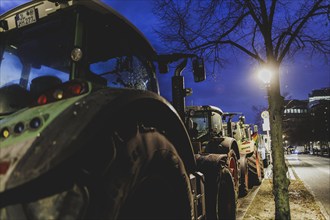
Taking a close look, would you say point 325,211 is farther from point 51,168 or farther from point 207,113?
point 51,168

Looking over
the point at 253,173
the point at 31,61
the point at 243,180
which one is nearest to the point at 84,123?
the point at 31,61

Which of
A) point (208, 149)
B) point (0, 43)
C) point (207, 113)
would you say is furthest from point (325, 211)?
point (0, 43)

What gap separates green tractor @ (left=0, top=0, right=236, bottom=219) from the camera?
5.62ft

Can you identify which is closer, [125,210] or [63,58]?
[125,210]

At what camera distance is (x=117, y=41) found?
338 cm

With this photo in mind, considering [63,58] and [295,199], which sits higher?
[63,58]

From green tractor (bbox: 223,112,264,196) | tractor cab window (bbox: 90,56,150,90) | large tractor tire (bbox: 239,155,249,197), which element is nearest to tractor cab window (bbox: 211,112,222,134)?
green tractor (bbox: 223,112,264,196)

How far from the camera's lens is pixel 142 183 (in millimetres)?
2623

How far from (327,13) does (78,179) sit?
24.1 ft

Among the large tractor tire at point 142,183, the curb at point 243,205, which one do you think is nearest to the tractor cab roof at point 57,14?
the large tractor tire at point 142,183

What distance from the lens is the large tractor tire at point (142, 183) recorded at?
6.18ft

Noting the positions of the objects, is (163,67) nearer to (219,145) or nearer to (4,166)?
(4,166)

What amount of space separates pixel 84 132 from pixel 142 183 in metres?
0.94

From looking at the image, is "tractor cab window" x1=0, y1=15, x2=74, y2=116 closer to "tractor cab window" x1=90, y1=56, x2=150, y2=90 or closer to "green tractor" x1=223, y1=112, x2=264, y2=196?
"tractor cab window" x1=90, y1=56, x2=150, y2=90
